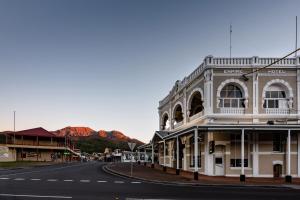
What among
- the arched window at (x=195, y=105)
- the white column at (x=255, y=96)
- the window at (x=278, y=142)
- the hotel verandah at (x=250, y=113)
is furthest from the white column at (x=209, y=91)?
the arched window at (x=195, y=105)

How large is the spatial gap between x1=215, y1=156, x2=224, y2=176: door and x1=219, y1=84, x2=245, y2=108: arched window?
13.4 ft

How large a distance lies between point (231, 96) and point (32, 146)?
47913 millimetres

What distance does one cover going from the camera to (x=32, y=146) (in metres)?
72.2

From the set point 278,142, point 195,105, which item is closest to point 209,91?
point 278,142

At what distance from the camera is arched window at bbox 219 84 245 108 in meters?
32.8

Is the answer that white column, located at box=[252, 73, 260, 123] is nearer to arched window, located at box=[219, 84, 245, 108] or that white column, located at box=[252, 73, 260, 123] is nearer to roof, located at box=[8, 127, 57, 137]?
arched window, located at box=[219, 84, 245, 108]

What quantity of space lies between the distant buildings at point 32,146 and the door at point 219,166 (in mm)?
44984

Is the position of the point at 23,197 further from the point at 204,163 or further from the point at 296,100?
the point at 296,100

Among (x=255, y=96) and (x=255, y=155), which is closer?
(x=255, y=155)

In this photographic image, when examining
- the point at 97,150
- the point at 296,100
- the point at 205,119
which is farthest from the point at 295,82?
the point at 97,150

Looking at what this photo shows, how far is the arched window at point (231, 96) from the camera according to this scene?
32.8 meters

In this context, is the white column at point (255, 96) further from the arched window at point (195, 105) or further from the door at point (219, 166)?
the arched window at point (195, 105)

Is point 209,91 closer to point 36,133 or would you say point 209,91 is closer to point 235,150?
point 235,150

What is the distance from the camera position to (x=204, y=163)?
33281 millimetres
